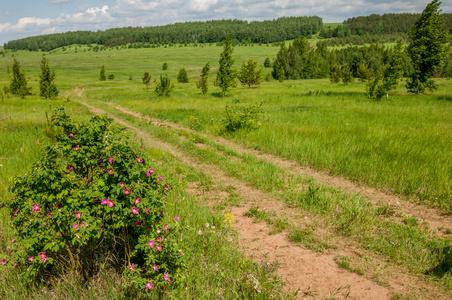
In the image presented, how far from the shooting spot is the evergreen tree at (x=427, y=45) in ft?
92.3

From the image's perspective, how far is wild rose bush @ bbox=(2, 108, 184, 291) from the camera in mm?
2744

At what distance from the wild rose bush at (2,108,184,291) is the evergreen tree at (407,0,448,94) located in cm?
3562

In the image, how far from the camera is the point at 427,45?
29.2 m

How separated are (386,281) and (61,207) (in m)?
4.39

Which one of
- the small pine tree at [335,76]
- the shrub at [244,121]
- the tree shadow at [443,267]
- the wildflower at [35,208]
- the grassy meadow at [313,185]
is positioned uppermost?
the small pine tree at [335,76]

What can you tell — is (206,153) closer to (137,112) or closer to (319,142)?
(319,142)

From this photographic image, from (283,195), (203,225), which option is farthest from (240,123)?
(203,225)

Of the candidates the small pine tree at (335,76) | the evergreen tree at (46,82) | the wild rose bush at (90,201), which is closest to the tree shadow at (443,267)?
the wild rose bush at (90,201)

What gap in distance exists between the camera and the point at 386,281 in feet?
12.8

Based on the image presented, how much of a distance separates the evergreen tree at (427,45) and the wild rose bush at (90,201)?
117ft

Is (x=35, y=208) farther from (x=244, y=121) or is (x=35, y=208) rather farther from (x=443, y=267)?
(x=244, y=121)

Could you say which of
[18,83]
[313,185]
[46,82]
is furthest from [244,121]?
[18,83]

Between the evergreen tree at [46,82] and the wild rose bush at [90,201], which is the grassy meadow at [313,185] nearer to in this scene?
the wild rose bush at [90,201]

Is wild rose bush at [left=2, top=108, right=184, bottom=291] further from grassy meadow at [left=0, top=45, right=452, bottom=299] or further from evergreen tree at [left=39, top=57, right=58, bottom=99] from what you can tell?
evergreen tree at [left=39, top=57, right=58, bottom=99]
